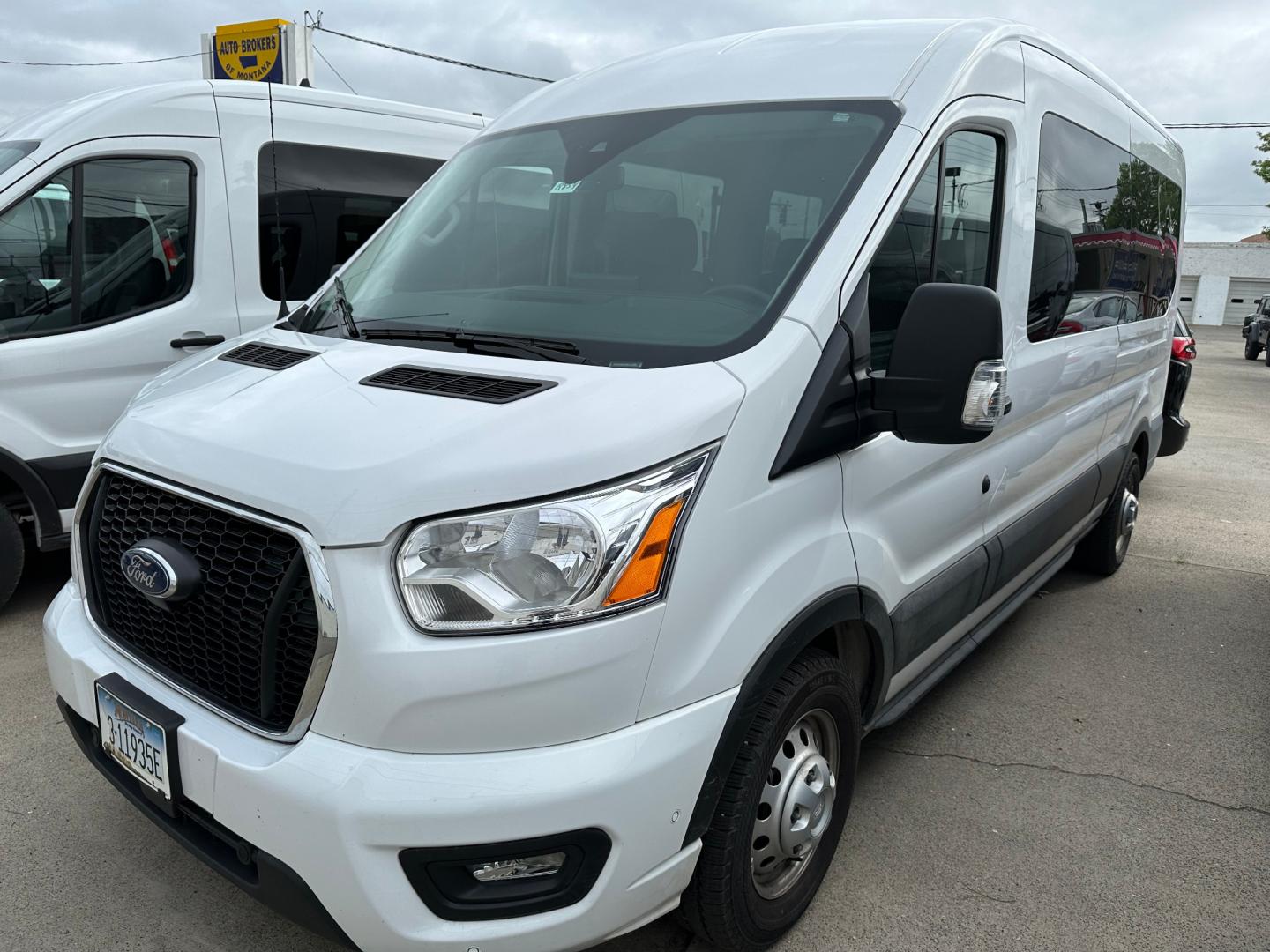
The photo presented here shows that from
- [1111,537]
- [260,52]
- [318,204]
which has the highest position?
[260,52]

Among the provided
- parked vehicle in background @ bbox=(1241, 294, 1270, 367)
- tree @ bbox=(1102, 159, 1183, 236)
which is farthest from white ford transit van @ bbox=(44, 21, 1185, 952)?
parked vehicle in background @ bbox=(1241, 294, 1270, 367)

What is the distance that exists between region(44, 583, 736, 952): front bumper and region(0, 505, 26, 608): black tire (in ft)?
Result: 9.44

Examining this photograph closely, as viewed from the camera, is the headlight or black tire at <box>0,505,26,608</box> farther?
black tire at <box>0,505,26,608</box>

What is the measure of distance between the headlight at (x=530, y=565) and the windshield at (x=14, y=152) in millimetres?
3585

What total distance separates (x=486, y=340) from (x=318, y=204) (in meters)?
3.25

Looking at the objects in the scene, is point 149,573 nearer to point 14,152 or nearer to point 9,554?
point 9,554

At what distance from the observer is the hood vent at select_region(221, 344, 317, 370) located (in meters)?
2.41

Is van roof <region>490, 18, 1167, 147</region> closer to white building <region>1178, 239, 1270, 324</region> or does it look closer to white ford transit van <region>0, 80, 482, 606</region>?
white ford transit van <region>0, 80, 482, 606</region>

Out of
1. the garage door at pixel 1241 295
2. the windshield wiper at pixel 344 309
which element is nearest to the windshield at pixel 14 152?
the windshield wiper at pixel 344 309

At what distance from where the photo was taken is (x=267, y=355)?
253 centimetres

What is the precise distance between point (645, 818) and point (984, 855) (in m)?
1.46

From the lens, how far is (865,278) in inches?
90.7

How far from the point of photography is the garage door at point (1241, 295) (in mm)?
45906

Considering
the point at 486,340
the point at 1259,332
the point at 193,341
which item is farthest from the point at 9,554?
the point at 1259,332
